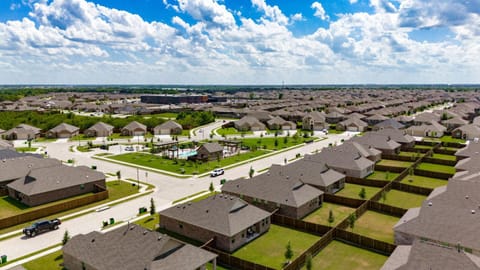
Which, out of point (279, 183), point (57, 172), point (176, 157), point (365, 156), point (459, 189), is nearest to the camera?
point (459, 189)

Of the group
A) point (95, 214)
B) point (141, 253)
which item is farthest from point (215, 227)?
point (95, 214)

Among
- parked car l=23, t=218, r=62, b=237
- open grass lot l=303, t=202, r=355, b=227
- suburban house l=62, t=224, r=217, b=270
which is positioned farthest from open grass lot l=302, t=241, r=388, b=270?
parked car l=23, t=218, r=62, b=237

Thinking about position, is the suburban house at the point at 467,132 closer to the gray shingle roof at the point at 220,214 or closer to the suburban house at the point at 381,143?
the suburban house at the point at 381,143

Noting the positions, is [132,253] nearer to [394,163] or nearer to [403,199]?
[403,199]

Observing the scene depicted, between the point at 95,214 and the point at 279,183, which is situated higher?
the point at 279,183

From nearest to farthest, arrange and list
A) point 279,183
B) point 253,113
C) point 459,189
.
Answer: point 459,189 → point 279,183 → point 253,113

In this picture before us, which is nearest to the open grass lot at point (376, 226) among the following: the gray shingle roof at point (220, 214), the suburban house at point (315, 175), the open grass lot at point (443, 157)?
the suburban house at point (315, 175)

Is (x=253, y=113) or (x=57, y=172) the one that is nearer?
(x=57, y=172)

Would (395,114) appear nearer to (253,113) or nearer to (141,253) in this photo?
(253,113)
